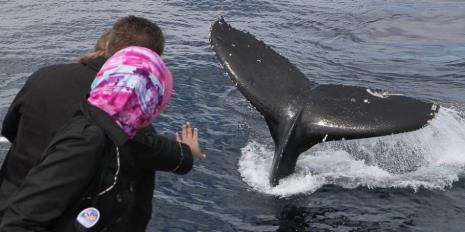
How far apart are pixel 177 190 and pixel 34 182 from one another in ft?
13.8

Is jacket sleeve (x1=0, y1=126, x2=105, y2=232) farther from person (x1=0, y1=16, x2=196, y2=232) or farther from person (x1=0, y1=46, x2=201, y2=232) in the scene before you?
person (x1=0, y1=16, x2=196, y2=232)

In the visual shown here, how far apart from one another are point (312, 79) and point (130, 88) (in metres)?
8.68

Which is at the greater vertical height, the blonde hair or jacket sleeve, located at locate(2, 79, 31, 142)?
the blonde hair

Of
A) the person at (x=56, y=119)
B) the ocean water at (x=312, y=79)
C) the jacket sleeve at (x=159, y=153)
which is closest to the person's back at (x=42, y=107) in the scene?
the person at (x=56, y=119)

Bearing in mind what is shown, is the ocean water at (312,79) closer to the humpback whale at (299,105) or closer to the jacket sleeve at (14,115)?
the humpback whale at (299,105)

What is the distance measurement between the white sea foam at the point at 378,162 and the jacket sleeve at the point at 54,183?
4.00 meters

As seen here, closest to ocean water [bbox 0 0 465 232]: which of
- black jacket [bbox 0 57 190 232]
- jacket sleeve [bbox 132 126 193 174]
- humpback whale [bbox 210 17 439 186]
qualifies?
humpback whale [bbox 210 17 439 186]

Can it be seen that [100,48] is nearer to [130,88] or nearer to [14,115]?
[14,115]

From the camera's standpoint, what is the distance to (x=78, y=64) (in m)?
3.49

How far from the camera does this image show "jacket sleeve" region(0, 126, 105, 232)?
9.18ft

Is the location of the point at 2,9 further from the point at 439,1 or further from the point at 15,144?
the point at 15,144

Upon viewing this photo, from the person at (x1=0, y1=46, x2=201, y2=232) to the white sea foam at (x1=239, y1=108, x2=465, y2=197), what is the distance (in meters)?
3.83

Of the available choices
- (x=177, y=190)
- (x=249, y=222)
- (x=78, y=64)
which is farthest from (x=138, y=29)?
(x=177, y=190)

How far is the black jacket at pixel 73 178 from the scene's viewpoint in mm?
2805
